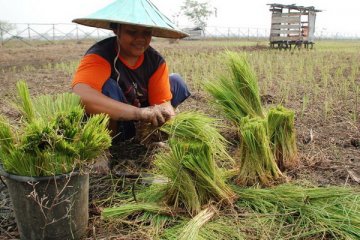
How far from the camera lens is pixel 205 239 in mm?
1548

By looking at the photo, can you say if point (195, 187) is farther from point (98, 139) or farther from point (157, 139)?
point (157, 139)

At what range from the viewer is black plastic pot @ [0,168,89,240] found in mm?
1474

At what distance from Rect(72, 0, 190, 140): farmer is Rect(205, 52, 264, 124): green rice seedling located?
34cm

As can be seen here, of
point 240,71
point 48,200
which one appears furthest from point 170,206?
point 240,71

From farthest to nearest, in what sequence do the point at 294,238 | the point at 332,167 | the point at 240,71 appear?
1. the point at 240,71
2. the point at 332,167
3. the point at 294,238

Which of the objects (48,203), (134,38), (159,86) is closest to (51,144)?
(48,203)

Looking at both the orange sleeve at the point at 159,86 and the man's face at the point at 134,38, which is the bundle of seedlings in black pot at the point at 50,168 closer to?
the man's face at the point at 134,38

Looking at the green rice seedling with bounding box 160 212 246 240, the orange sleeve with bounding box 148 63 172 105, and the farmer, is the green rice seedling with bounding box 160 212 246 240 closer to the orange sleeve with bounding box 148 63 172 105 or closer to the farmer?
the farmer

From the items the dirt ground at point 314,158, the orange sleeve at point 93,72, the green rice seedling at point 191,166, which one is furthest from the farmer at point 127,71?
the green rice seedling at point 191,166

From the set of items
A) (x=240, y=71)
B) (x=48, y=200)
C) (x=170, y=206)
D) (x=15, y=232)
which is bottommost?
(x=15, y=232)

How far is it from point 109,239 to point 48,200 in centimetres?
33

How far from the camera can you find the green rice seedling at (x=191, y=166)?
1.69 m

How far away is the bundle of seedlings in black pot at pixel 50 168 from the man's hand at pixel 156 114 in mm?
569

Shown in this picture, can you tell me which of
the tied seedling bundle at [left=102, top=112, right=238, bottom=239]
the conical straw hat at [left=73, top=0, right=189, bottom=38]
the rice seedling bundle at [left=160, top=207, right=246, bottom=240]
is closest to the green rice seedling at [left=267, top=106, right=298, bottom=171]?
the tied seedling bundle at [left=102, top=112, right=238, bottom=239]
